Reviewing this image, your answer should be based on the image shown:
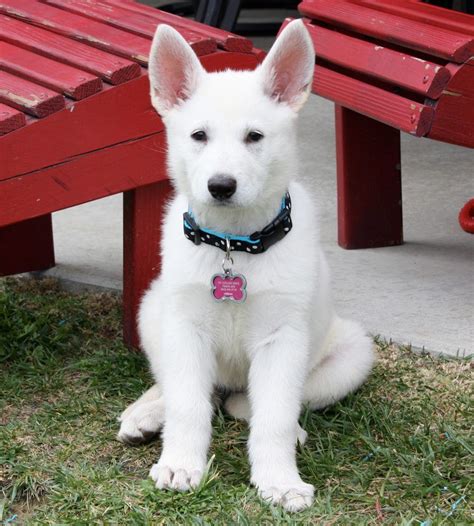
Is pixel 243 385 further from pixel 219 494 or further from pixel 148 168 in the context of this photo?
pixel 148 168

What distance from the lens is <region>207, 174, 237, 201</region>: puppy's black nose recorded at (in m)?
3.12

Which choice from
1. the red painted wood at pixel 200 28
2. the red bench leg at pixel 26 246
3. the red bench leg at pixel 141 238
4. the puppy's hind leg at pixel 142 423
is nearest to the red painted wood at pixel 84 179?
the red bench leg at pixel 141 238

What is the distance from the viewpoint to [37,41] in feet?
14.3

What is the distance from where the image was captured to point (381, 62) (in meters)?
4.62

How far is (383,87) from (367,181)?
0.86m

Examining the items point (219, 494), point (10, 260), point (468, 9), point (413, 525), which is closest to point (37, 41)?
point (10, 260)

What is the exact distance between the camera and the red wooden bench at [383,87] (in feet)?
13.8

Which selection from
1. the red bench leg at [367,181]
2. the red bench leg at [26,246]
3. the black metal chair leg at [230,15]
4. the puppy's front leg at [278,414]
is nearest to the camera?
the puppy's front leg at [278,414]

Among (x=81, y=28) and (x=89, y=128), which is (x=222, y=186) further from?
(x=81, y=28)

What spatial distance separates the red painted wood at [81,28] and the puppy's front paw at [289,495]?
67.7 inches

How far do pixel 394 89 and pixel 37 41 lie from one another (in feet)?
4.89

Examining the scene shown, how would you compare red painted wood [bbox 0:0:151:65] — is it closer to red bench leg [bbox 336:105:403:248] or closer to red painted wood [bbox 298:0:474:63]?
red painted wood [bbox 298:0:474:63]

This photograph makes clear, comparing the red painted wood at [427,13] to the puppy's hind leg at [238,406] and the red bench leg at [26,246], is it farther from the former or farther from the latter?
the red bench leg at [26,246]

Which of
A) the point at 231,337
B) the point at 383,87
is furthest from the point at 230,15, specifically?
the point at 231,337
